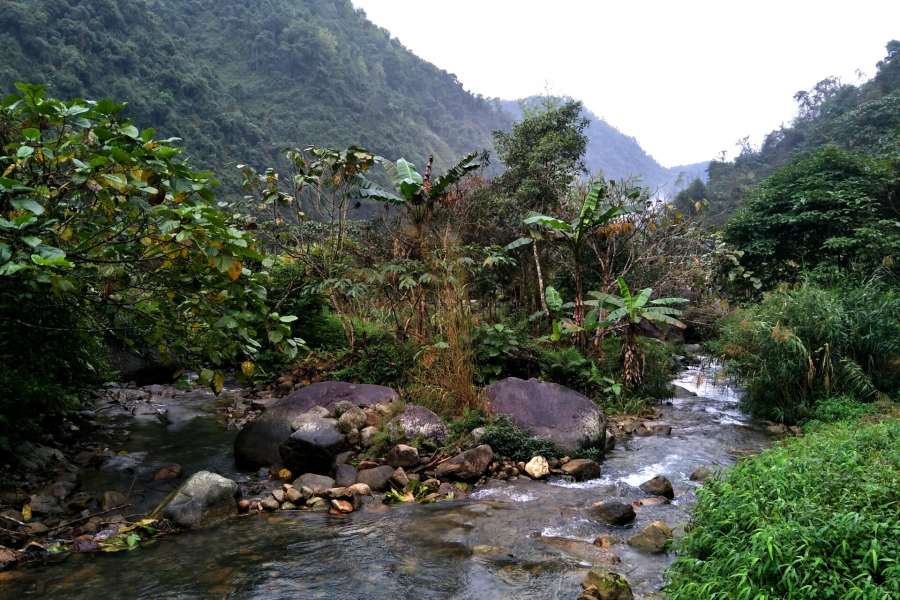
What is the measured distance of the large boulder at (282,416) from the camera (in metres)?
6.48

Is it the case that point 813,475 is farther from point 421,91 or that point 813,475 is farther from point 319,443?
point 421,91

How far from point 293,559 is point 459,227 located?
29.2ft

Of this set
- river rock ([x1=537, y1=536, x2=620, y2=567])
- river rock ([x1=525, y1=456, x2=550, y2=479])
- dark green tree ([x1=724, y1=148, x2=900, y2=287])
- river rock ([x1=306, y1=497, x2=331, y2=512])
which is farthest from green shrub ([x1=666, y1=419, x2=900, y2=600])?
dark green tree ([x1=724, y1=148, x2=900, y2=287])

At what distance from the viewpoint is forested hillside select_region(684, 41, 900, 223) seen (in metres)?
27.4

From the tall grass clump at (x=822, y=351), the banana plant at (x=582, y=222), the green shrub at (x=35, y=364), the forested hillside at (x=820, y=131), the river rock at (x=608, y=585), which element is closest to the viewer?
the river rock at (x=608, y=585)

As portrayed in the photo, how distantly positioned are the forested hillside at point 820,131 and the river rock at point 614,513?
1969cm

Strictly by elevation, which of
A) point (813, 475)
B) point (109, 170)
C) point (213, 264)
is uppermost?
point (109, 170)

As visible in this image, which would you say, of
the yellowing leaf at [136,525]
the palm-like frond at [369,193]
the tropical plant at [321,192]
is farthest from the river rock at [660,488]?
the palm-like frond at [369,193]

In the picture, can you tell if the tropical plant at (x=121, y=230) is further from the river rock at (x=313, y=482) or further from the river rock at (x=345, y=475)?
the river rock at (x=345, y=475)

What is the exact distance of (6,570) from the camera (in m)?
3.86

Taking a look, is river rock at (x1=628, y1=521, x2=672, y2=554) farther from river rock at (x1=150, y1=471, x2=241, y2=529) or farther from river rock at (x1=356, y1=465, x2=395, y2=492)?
river rock at (x1=150, y1=471, x2=241, y2=529)

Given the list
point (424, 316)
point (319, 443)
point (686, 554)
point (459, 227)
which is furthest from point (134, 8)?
point (686, 554)

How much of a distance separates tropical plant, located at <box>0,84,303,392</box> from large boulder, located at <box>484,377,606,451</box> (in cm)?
359

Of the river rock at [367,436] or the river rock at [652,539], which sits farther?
the river rock at [367,436]
